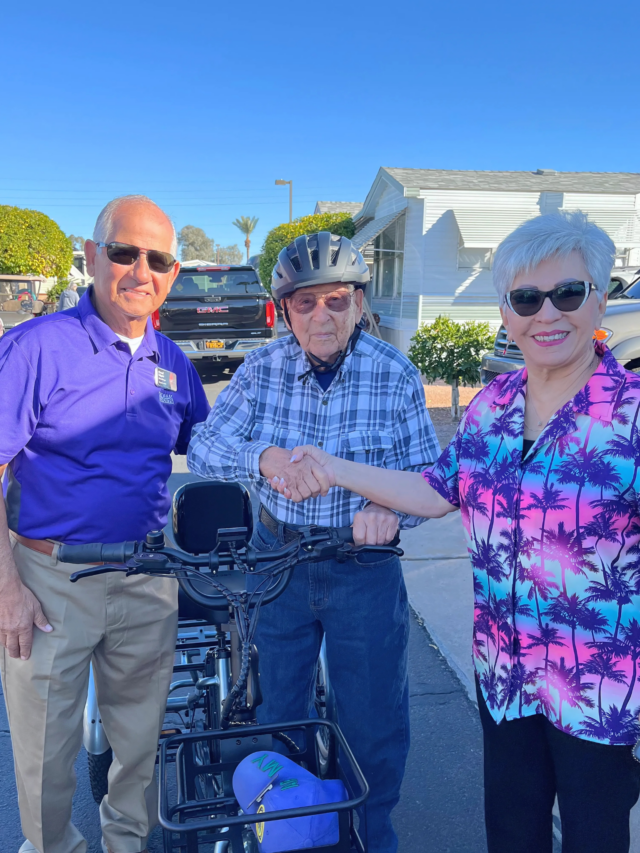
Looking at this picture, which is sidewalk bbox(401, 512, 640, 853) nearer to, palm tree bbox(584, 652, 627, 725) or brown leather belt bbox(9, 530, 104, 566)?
palm tree bbox(584, 652, 627, 725)

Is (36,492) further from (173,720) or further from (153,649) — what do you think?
(173,720)

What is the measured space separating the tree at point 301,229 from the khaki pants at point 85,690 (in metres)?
24.2

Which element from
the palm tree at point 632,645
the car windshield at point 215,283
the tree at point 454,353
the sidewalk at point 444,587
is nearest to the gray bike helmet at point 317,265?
the palm tree at point 632,645

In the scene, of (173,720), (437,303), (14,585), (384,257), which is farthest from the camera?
(384,257)

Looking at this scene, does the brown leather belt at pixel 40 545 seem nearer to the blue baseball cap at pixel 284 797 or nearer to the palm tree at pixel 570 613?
the blue baseball cap at pixel 284 797

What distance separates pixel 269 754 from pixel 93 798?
1.84 meters

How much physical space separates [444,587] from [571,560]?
339cm

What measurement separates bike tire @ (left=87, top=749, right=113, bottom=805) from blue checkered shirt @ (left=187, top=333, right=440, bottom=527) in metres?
1.38

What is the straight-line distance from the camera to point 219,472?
2191mm

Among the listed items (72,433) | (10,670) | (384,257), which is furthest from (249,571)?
(384,257)

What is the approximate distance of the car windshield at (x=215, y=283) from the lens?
13.2 m

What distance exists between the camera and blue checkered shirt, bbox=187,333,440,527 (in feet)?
7.14

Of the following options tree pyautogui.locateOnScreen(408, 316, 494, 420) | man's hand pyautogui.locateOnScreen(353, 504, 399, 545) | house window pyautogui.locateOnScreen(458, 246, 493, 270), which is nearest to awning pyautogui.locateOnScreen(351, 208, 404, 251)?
house window pyautogui.locateOnScreen(458, 246, 493, 270)

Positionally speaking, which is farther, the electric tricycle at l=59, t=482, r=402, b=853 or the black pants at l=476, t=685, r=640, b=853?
the black pants at l=476, t=685, r=640, b=853
